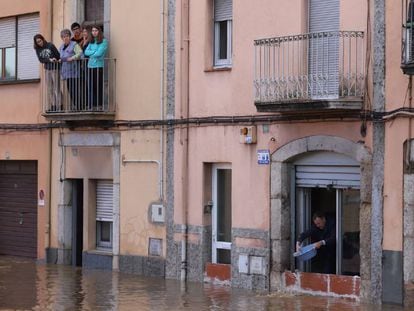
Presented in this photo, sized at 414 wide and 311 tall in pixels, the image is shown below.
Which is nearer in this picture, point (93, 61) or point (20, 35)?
point (93, 61)

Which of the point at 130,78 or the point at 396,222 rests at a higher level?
the point at 130,78

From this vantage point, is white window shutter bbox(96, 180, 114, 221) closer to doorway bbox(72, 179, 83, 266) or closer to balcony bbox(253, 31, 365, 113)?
doorway bbox(72, 179, 83, 266)

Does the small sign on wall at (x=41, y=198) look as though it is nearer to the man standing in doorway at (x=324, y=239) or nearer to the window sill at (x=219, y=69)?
the window sill at (x=219, y=69)

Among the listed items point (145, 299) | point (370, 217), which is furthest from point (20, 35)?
point (370, 217)

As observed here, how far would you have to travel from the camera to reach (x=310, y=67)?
685 inches

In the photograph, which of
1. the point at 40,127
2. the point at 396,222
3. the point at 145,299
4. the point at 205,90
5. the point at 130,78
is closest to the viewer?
the point at 396,222

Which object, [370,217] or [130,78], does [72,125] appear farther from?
[370,217]

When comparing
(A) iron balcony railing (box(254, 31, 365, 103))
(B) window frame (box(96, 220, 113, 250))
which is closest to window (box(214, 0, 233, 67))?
(A) iron balcony railing (box(254, 31, 365, 103))

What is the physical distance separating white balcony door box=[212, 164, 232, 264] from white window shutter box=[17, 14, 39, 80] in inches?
227

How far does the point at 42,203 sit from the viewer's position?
22.8 meters

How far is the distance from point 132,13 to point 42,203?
4.74m

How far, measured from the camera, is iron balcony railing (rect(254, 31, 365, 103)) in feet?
54.6

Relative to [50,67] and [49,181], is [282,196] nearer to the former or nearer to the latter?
[50,67]

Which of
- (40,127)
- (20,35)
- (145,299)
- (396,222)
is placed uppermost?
(20,35)
